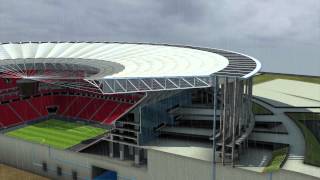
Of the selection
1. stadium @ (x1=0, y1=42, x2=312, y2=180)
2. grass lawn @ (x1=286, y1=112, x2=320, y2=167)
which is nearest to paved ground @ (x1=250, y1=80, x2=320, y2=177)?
grass lawn @ (x1=286, y1=112, x2=320, y2=167)

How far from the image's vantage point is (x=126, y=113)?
164 feet

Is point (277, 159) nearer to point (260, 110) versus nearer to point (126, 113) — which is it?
point (260, 110)

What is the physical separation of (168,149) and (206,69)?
13.5 metres

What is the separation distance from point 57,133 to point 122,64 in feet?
55.2

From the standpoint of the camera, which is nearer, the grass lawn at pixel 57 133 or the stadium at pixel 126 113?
the stadium at pixel 126 113

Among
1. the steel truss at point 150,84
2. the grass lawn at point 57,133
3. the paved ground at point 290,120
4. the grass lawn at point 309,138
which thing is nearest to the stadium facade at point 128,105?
the steel truss at point 150,84

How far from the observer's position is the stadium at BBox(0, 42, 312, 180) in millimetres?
44438

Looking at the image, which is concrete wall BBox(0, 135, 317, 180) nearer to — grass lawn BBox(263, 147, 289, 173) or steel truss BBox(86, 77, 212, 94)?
grass lawn BBox(263, 147, 289, 173)

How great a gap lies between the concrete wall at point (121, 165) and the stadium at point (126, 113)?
13cm

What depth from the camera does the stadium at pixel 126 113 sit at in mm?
44438

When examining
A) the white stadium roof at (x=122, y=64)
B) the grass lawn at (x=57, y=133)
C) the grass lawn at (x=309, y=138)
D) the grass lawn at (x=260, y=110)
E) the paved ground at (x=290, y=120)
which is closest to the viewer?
the paved ground at (x=290, y=120)

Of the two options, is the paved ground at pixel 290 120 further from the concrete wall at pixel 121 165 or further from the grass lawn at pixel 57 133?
the grass lawn at pixel 57 133

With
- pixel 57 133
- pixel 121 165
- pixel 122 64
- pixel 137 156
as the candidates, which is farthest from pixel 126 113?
pixel 57 133

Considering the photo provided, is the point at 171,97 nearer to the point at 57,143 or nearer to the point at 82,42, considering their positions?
the point at 57,143
